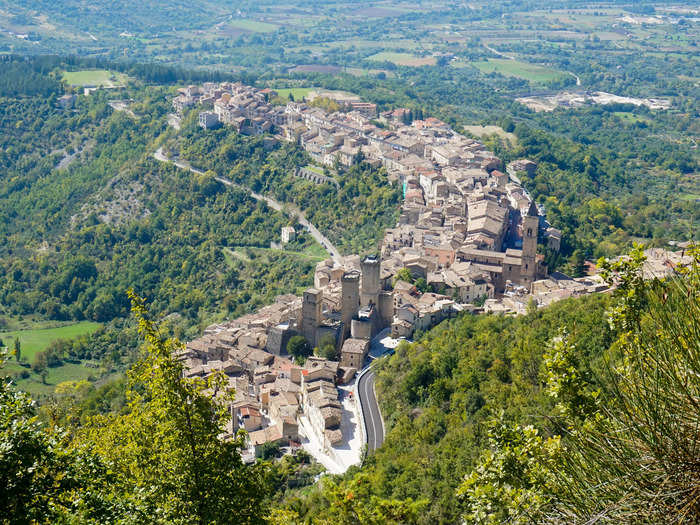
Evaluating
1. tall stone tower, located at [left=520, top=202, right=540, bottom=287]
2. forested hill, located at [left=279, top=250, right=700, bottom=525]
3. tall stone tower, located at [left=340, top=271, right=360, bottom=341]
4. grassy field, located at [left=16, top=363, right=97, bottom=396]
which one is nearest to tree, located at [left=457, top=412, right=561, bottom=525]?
forested hill, located at [left=279, top=250, right=700, bottom=525]

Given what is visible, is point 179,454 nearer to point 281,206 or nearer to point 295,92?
point 281,206

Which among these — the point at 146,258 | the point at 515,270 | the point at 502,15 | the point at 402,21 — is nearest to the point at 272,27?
the point at 402,21

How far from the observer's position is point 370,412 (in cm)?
2552

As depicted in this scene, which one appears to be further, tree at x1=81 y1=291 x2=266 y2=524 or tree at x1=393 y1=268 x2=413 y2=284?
tree at x1=393 y1=268 x2=413 y2=284

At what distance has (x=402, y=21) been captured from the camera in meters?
146

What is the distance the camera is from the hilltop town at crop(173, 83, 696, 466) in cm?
2625

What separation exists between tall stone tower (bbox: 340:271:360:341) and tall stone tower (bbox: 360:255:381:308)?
430 mm

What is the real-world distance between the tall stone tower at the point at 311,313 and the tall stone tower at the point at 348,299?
1.02 m

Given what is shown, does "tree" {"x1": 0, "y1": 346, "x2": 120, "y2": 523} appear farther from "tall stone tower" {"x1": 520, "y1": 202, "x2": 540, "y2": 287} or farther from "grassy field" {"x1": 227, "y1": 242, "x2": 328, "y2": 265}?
"grassy field" {"x1": 227, "y1": 242, "x2": 328, "y2": 265}

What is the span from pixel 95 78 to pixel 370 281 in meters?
57.9

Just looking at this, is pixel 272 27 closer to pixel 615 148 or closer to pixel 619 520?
pixel 615 148

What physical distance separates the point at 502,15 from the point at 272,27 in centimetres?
5100

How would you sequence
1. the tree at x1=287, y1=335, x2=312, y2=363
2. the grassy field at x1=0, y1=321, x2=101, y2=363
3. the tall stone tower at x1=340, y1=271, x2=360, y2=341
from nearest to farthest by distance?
1. the tall stone tower at x1=340, y1=271, x2=360, y2=341
2. the tree at x1=287, y1=335, x2=312, y2=363
3. the grassy field at x1=0, y1=321, x2=101, y2=363

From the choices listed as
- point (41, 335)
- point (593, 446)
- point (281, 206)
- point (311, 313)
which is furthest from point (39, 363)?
point (593, 446)
